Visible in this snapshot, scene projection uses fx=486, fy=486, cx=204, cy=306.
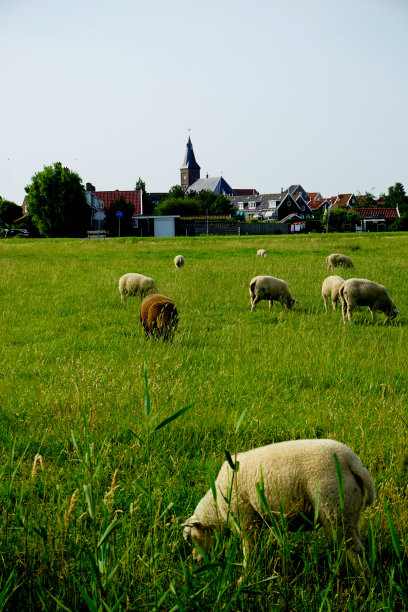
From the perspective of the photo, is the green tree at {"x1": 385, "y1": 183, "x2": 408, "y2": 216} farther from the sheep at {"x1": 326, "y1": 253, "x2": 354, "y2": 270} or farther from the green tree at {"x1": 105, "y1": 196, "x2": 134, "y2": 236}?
the sheep at {"x1": 326, "y1": 253, "x2": 354, "y2": 270}

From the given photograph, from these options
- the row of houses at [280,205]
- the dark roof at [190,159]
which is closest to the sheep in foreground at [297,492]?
the row of houses at [280,205]

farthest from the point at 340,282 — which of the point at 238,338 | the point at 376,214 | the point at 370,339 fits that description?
the point at 376,214

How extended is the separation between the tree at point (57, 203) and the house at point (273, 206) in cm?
3311

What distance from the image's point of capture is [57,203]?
64.1m

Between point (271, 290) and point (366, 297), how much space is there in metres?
2.31

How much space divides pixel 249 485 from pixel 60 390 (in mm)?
3194

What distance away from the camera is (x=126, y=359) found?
6715 millimetres

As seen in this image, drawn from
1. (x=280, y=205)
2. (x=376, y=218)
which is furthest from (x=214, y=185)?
(x=376, y=218)

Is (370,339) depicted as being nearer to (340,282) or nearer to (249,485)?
(340,282)

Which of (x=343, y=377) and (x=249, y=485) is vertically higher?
(x=249, y=485)

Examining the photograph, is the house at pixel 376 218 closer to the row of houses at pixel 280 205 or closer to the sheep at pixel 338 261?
the row of houses at pixel 280 205

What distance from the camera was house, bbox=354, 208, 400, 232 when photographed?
8325cm

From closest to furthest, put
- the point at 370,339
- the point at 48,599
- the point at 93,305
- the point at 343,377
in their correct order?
the point at 48,599 < the point at 343,377 < the point at 370,339 < the point at 93,305

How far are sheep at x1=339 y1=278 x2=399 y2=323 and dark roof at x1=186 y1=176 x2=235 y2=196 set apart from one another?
118 meters
